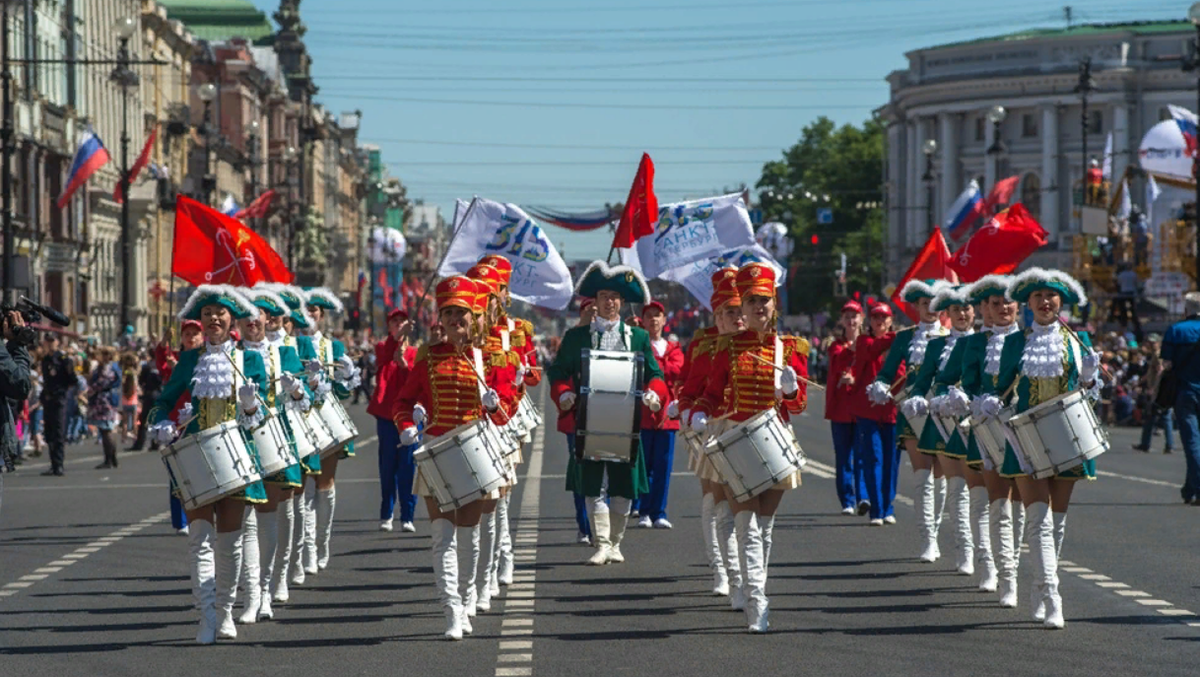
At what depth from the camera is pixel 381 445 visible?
1908cm

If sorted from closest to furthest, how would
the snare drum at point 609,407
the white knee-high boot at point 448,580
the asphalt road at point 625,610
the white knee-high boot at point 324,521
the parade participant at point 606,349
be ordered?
the asphalt road at point 625,610 < the white knee-high boot at point 448,580 < the snare drum at point 609,407 < the white knee-high boot at point 324,521 < the parade participant at point 606,349

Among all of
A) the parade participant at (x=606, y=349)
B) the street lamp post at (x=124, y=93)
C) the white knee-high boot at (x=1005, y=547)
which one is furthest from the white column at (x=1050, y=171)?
the white knee-high boot at (x=1005, y=547)

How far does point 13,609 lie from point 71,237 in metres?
53.3

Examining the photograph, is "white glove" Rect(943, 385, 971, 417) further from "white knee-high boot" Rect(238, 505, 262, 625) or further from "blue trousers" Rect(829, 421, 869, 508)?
"blue trousers" Rect(829, 421, 869, 508)

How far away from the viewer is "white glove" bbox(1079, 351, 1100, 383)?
12.4 m

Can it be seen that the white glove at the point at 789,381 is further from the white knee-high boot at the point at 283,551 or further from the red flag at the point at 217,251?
the red flag at the point at 217,251

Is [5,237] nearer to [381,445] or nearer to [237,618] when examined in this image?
[381,445]

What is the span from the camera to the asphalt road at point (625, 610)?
11.1 meters

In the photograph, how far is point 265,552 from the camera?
13.0 metres

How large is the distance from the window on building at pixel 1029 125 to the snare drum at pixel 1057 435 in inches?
4341

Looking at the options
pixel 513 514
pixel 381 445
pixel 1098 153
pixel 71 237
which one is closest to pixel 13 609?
pixel 381 445

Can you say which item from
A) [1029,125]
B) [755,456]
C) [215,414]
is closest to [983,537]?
[755,456]

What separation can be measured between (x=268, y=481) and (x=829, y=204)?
118 meters

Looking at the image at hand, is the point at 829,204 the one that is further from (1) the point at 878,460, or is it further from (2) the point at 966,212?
(1) the point at 878,460
